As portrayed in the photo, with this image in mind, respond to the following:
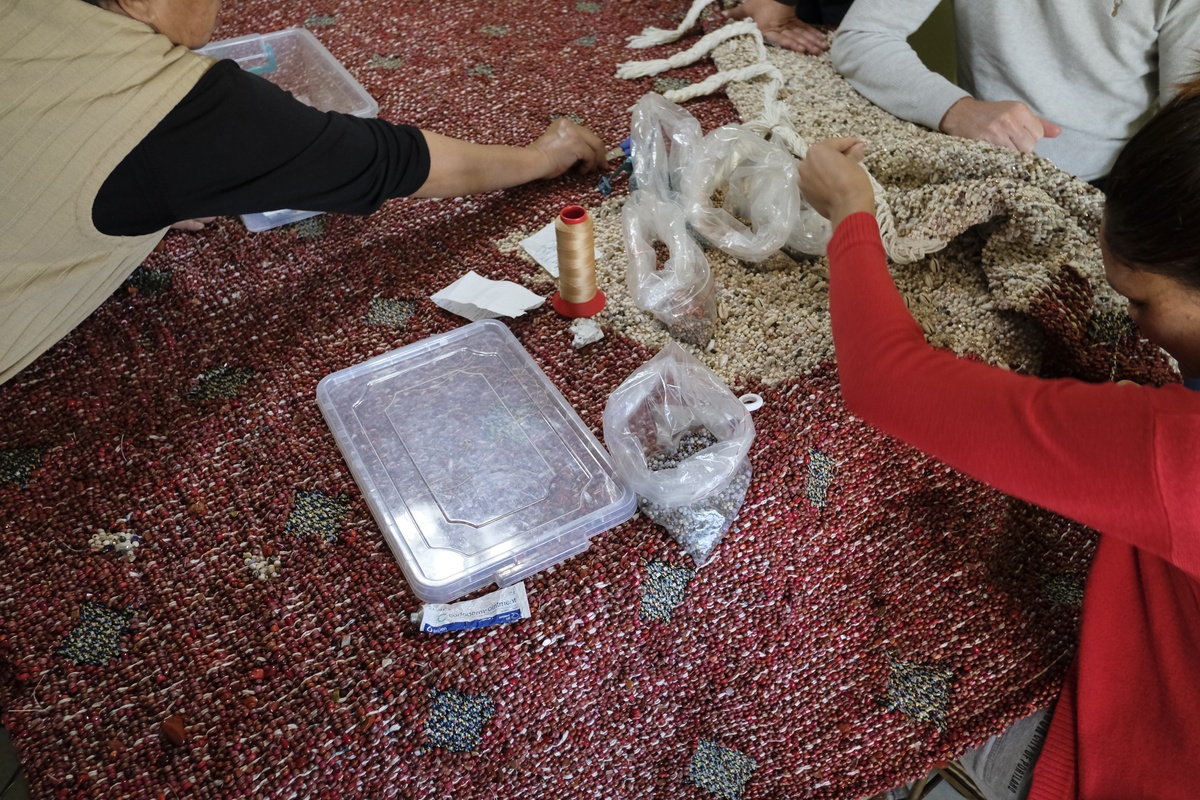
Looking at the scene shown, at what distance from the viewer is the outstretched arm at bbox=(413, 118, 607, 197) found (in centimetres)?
120

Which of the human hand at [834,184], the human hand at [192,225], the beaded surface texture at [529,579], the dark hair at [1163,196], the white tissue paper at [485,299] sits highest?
the dark hair at [1163,196]

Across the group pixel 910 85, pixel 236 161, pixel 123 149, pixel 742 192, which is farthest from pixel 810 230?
pixel 123 149

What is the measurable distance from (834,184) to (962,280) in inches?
11.5

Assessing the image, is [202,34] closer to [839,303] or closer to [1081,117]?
[839,303]

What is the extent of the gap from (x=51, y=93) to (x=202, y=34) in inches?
7.7

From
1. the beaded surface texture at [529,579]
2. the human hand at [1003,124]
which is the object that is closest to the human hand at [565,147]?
the beaded surface texture at [529,579]

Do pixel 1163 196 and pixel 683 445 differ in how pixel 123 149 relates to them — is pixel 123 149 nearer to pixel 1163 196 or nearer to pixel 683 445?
pixel 683 445

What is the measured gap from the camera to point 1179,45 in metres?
1.16

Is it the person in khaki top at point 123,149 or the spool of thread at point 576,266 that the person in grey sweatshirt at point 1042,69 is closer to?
the spool of thread at point 576,266

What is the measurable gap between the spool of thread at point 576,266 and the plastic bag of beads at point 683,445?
7.2 inches

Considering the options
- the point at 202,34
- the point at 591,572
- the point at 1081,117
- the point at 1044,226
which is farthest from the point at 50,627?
the point at 1081,117

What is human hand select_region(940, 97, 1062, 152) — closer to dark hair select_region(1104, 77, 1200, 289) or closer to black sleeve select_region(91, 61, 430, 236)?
dark hair select_region(1104, 77, 1200, 289)

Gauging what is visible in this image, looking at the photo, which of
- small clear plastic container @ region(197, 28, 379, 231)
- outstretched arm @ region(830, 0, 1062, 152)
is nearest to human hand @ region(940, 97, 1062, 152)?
outstretched arm @ region(830, 0, 1062, 152)

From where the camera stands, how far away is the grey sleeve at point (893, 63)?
4.30 ft
